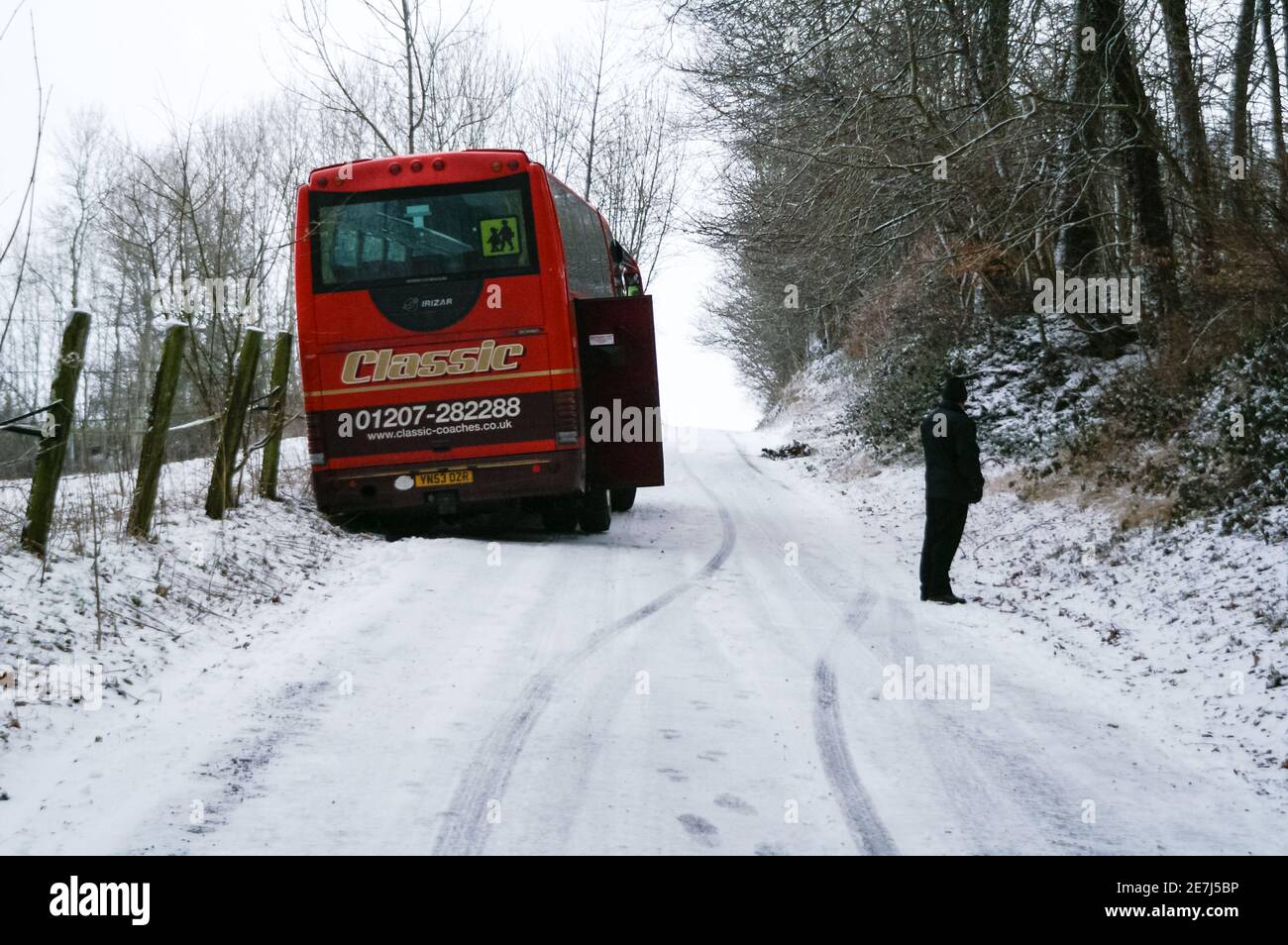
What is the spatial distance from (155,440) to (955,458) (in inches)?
246

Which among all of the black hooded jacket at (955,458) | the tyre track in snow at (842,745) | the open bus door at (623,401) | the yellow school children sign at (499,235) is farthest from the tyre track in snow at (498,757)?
the yellow school children sign at (499,235)

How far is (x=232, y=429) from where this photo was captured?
966 centimetres

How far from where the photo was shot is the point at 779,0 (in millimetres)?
12484

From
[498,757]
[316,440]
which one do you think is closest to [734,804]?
[498,757]

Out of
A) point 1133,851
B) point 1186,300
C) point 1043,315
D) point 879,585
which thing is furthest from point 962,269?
point 1133,851

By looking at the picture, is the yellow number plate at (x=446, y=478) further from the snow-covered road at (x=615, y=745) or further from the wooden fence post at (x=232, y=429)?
the snow-covered road at (x=615, y=745)

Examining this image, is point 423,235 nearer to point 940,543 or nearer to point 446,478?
point 446,478

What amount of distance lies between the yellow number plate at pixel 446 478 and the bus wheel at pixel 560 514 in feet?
3.88

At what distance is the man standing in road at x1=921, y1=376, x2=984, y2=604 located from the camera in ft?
29.6

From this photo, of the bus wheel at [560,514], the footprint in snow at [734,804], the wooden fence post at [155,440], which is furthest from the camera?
the bus wheel at [560,514]

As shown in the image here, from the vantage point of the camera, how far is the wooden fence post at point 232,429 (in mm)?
9391

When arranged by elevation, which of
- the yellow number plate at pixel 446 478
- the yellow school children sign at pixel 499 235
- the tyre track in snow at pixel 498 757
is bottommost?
the tyre track in snow at pixel 498 757

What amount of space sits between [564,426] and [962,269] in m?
6.54

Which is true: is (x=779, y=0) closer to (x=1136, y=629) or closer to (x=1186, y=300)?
(x=1186, y=300)
